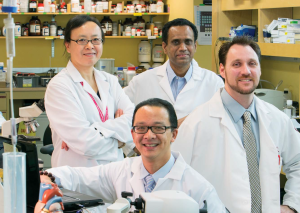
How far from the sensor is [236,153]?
187cm

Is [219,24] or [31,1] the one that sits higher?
[31,1]

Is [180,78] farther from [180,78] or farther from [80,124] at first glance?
[80,124]

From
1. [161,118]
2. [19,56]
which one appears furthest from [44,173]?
[19,56]

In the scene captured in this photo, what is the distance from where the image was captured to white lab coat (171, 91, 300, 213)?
1835 millimetres

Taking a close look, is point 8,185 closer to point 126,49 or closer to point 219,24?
point 219,24

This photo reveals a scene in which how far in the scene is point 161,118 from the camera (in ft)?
5.25

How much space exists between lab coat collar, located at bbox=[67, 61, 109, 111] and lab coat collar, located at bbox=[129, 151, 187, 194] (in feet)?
2.16

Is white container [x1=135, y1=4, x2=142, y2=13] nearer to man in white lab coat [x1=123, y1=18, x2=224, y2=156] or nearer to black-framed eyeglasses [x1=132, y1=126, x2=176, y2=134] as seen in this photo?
man in white lab coat [x1=123, y1=18, x2=224, y2=156]

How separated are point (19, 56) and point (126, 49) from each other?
1.66m

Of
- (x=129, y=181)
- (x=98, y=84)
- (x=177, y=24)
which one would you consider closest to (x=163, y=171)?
(x=129, y=181)

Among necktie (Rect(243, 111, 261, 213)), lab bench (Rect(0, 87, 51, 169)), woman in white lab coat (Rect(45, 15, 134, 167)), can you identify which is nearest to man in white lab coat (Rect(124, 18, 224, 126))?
woman in white lab coat (Rect(45, 15, 134, 167))

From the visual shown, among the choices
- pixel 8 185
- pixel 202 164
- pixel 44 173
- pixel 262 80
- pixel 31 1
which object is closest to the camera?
pixel 8 185

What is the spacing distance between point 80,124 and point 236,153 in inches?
30.7

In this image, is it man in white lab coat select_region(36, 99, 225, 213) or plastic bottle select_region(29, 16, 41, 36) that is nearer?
man in white lab coat select_region(36, 99, 225, 213)
